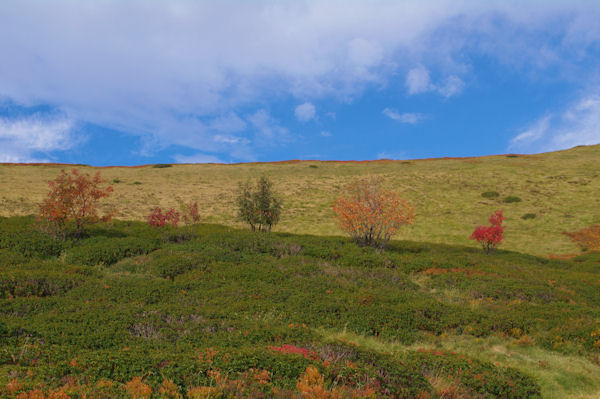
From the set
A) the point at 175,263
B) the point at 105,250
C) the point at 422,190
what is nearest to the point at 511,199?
the point at 422,190

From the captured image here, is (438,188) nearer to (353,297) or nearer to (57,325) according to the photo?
(353,297)

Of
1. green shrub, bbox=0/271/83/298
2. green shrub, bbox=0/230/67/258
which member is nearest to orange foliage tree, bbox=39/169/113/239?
green shrub, bbox=0/230/67/258

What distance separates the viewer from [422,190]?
63312mm

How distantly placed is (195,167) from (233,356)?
263 ft

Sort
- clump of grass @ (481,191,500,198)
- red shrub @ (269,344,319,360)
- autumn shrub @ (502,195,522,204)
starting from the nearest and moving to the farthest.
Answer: red shrub @ (269,344,319,360) → autumn shrub @ (502,195,522,204) → clump of grass @ (481,191,500,198)

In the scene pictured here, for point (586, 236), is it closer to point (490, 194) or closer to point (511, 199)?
point (511, 199)

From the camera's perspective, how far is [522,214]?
50531 millimetres

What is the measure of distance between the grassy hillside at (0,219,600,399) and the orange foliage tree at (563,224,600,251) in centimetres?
1956

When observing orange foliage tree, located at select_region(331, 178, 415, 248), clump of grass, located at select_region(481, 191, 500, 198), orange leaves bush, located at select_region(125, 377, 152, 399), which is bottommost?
orange leaves bush, located at select_region(125, 377, 152, 399)

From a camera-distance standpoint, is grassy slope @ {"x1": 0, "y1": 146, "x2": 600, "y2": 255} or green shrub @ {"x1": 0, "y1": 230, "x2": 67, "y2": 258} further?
grassy slope @ {"x1": 0, "y1": 146, "x2": 600, "y2": 255}

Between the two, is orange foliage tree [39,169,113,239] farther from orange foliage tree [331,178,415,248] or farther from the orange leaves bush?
the orange leaves bush

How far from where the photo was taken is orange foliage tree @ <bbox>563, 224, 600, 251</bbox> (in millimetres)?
38188

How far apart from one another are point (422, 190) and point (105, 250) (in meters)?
53.7

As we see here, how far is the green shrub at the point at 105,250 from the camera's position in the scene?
2091 cm
